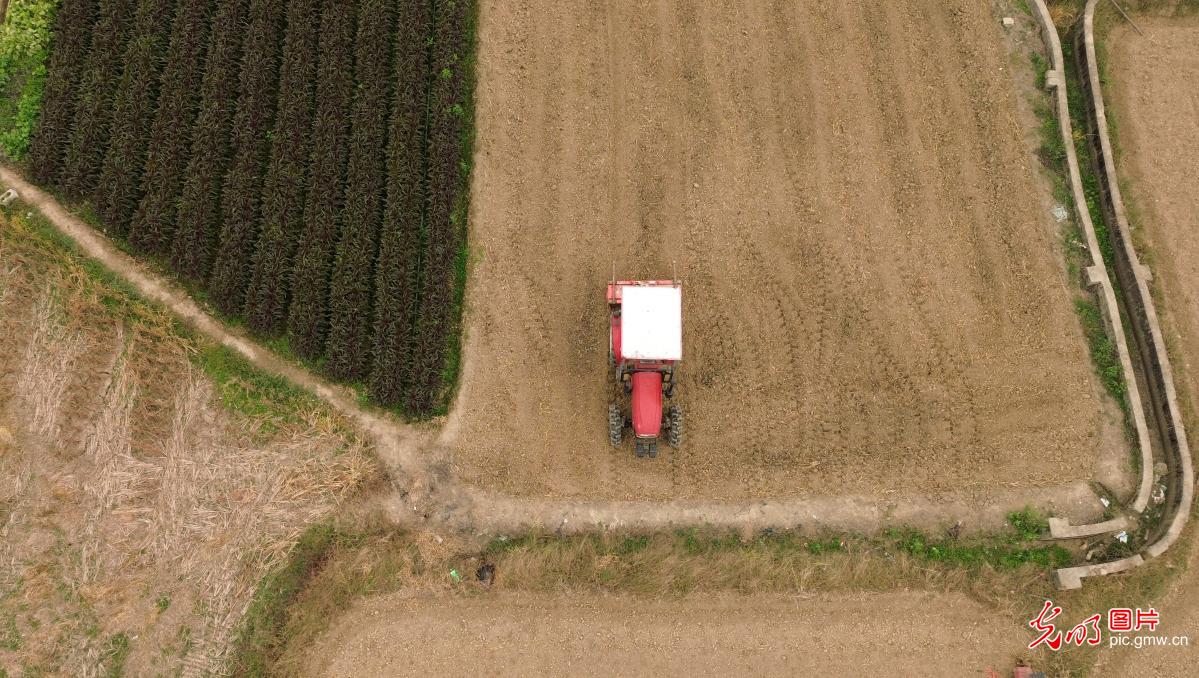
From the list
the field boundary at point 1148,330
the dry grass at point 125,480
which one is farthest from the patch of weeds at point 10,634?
the field boundary at point 1148,330

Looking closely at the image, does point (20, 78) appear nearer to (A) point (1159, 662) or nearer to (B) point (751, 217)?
(B) point (751, 217)

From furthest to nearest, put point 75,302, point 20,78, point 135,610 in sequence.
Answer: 1. point 20,78
2. point 75,302
3. point 135,610

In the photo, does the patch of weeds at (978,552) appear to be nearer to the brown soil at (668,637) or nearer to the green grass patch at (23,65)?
the brown soil at (668,637)

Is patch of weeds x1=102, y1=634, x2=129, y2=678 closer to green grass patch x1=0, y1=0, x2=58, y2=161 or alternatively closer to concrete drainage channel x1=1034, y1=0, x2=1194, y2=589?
green grass patch x1=0, y1=0, x2=58, y2=161

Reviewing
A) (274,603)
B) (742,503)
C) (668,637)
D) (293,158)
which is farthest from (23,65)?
(668,637)

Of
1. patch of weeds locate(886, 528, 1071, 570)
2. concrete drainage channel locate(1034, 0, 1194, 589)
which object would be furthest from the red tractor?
concrete drainage channel locate(1034, 0, 1194, 589)

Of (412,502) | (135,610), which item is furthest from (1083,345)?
(135,610)
